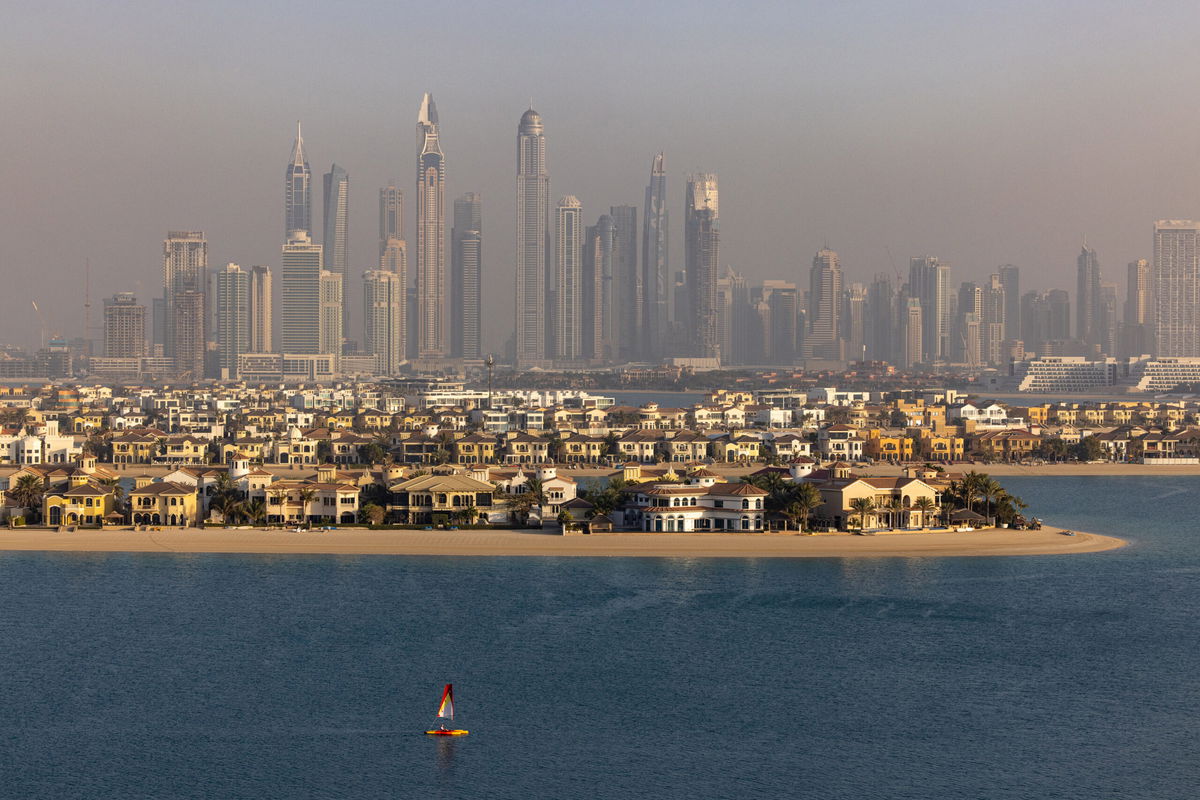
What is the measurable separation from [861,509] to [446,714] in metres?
25.7

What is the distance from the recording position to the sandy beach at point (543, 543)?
51.1 m

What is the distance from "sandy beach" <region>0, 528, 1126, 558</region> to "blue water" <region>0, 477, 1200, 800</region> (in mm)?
1418

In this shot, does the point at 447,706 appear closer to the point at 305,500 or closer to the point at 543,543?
the point at 543,543

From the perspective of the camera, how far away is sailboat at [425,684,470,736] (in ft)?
99.0

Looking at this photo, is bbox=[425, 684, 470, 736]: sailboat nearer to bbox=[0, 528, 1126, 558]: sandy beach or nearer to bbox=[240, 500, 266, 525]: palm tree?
bbox=[0, 528, 1126, 558]: sandy beach

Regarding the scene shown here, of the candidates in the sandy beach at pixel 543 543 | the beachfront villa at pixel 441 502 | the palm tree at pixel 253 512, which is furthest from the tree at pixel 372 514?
the palm tree at pixel 253 512

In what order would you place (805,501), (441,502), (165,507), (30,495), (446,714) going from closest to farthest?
(446,714), (805,501), (165,507), (441,502), (30,495)

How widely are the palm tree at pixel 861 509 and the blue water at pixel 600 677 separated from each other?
15.7 ft

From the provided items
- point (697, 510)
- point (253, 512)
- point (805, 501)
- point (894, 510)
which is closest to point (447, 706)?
point (697, 510)

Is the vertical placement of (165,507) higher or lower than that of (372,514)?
higher

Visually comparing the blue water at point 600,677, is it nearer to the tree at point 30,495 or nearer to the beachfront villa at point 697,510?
the beachfront villa at point 697,510

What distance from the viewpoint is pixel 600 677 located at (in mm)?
34344

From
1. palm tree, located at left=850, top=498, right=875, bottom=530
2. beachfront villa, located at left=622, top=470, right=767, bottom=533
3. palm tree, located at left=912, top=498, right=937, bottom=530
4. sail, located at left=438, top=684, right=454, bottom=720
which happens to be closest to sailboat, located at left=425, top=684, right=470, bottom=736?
sail, located at left=438, top=684, right=454, bottom=720

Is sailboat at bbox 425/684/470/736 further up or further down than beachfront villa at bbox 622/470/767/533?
further down
